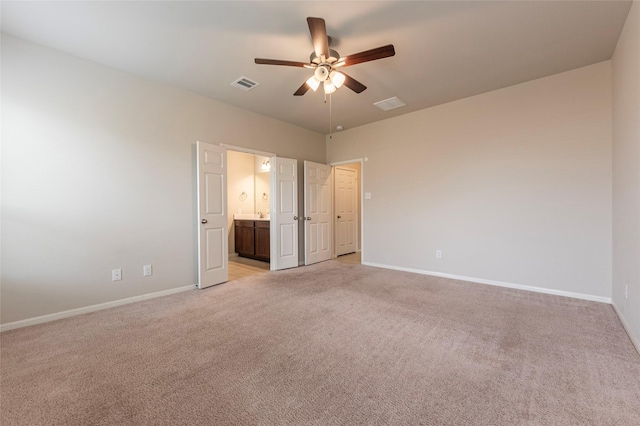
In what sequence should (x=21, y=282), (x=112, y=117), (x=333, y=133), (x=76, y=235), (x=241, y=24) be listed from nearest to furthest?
1. (x=241, y=24)
2. (x=21, y=282)
3. (x=76, y=235)
4. (x=112, y=117)
5. (x=333, y=133)

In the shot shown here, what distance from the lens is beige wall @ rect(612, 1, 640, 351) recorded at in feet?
7.07

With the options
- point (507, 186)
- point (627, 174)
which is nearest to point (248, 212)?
point (507, 186)

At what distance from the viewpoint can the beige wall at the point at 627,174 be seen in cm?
216

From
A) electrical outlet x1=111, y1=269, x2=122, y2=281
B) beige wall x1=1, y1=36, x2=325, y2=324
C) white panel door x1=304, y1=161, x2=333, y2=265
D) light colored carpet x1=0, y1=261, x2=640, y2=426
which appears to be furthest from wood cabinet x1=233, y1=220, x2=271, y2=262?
electrical outlet x1=111, y1=269, x2=122, y2=281

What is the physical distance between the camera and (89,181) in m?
2.98

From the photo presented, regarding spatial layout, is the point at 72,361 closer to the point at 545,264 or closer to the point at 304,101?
the point at 304,101

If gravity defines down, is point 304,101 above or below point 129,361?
above

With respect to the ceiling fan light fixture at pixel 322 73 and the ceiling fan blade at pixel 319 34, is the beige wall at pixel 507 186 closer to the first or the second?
the ceiling fan light fixture at pixel 322 73

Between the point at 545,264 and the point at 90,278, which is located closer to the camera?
the point at 90,278

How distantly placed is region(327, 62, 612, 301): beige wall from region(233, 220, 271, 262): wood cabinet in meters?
2.34

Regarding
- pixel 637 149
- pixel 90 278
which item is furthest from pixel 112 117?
pixel 637 149

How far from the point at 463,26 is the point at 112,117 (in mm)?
3977

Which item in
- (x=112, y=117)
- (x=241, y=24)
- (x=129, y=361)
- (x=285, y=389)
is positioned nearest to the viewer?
(x=285, y=389)

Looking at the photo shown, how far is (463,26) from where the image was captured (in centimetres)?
246
